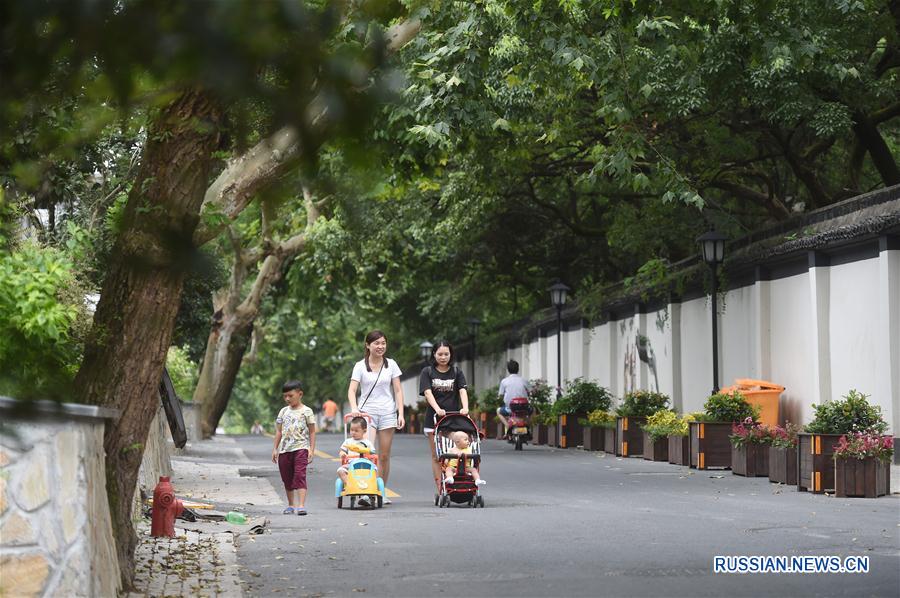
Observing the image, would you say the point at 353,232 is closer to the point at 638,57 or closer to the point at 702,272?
the point at 638,57

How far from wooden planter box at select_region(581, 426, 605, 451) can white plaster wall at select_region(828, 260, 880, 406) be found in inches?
290

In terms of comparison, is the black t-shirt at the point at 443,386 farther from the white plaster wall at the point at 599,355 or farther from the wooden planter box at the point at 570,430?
the white plaster wall at the point at 599,355

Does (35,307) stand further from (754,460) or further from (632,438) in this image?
(632,438)

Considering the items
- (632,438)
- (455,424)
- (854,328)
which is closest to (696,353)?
(632,438)

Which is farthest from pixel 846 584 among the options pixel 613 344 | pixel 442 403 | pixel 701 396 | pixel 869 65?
pixel 613 344

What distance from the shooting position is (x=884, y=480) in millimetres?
15609

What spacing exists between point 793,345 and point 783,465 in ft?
20.2

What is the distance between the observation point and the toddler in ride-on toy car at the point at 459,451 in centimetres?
1419

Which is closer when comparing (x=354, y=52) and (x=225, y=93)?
(x=225, y=93)

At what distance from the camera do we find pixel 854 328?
20969 millimetres

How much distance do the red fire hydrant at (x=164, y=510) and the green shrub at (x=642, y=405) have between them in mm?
15723

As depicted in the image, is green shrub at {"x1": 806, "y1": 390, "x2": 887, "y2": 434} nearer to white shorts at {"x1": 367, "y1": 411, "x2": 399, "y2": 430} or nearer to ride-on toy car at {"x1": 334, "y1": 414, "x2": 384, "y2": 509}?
white shorts at {"x1": 367, "y1": 411, "x2": 399, "y2": 430}

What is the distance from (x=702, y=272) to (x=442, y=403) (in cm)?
1221

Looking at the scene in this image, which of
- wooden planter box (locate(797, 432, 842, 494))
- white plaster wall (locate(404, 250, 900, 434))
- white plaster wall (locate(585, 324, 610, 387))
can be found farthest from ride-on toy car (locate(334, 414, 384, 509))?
white plaster wall (locate(585, 324, 610, 387))
